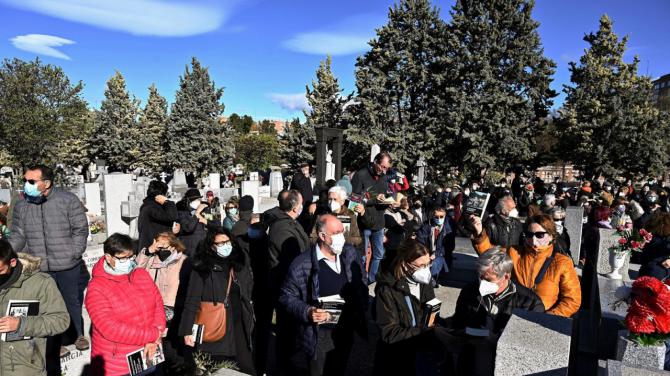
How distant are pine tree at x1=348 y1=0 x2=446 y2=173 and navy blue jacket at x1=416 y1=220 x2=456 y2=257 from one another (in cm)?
2012

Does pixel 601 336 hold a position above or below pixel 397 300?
below

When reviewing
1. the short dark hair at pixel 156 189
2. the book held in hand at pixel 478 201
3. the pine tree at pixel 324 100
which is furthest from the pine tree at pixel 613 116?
the short dark hair at pixel 156 189

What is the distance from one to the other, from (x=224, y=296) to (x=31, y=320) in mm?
1524

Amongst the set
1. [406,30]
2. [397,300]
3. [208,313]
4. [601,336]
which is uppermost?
[406,30]

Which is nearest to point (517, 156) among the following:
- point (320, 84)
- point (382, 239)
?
point (320, 84)

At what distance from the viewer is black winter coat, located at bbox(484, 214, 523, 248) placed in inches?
231

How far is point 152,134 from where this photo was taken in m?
43.8

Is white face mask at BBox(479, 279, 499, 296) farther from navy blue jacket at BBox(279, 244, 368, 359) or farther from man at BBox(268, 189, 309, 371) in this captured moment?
man at BBox(268, 189, 309, 371)

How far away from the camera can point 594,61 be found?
2692cm

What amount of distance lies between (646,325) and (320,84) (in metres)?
33.8

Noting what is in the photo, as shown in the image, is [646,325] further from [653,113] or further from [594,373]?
[653,113]

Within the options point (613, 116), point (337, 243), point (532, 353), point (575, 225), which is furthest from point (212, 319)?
point (613, 116)

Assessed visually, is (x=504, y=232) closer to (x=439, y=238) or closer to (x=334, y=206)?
(x=439, y=238)

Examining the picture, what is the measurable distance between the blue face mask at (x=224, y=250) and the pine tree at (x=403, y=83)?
24393mm
